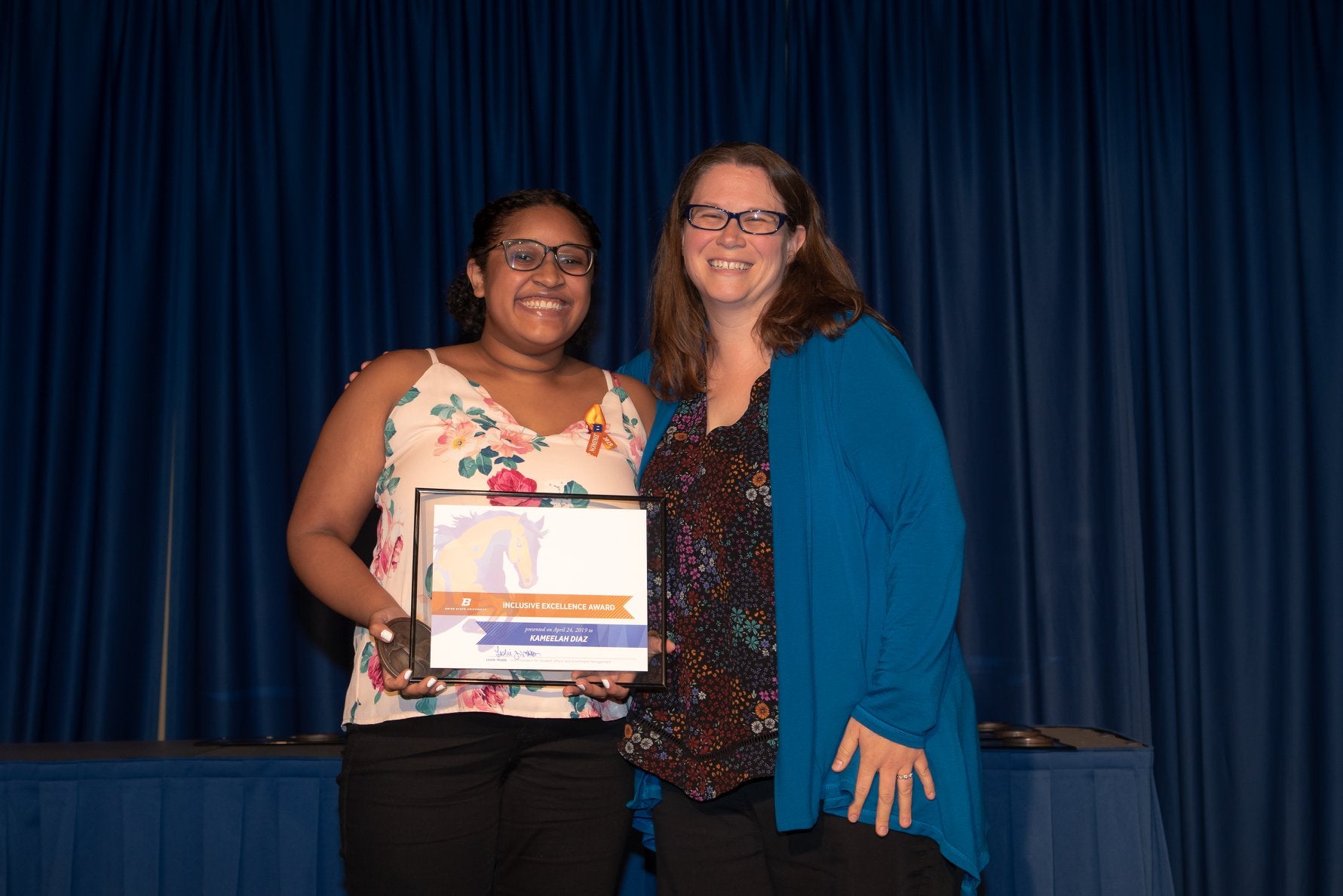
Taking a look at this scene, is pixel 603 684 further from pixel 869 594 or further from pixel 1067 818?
pixel 1067 818

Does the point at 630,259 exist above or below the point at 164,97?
below

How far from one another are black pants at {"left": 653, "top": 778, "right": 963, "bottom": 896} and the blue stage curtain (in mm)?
1876

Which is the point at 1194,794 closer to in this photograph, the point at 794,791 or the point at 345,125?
the point at 794,791

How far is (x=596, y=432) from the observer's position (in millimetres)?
2033

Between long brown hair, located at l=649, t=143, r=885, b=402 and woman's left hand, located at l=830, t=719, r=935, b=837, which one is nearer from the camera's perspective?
woman's left hand, located at l=830, t=719, r=935, b=837

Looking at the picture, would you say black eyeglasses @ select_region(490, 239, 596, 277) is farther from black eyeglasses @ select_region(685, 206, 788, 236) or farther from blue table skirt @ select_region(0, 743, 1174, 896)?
blue table skirt @ select_region(0, 743, 1174, 896)

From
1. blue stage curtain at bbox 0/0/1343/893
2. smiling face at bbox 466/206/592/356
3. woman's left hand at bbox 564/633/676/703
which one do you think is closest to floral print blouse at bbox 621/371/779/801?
woman's left hand at bbox 564/633/676/703

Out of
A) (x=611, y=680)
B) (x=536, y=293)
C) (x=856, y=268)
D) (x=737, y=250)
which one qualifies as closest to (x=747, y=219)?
(x=737, y=250)

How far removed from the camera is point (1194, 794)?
339cm

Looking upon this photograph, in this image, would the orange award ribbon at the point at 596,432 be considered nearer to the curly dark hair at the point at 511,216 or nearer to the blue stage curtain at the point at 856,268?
the curly dark hair at the point at 511,216

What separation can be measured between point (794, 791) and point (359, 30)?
Result: 296cm

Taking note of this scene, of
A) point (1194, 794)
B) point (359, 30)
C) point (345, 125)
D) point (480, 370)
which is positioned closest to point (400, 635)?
point (480, 370)

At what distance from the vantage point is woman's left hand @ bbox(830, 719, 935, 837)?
1.54 m

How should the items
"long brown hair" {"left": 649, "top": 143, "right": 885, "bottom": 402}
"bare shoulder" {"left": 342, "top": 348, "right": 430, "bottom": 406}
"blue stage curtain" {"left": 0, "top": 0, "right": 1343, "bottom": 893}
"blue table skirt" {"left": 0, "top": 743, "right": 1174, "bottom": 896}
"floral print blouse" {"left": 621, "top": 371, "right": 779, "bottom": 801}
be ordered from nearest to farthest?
1. "floral print blouse" {"left": 621, "top": 371, "right": 779, "bottom": 801}
2. "long brown hair" {"left": 649, "top": 143, "right": 885, "bottom": 402}
3. "bare shoulder" {"left": 342, "top": 348, "right": 430, "bottom": 406}
4. "blue table skirt" {"left": 0, "top": 743, "right": 1174, "bottom": 896}
5. "blue stage curtain" {"left": 0, "top": 0, "right": 1343, "bottom": 893}
